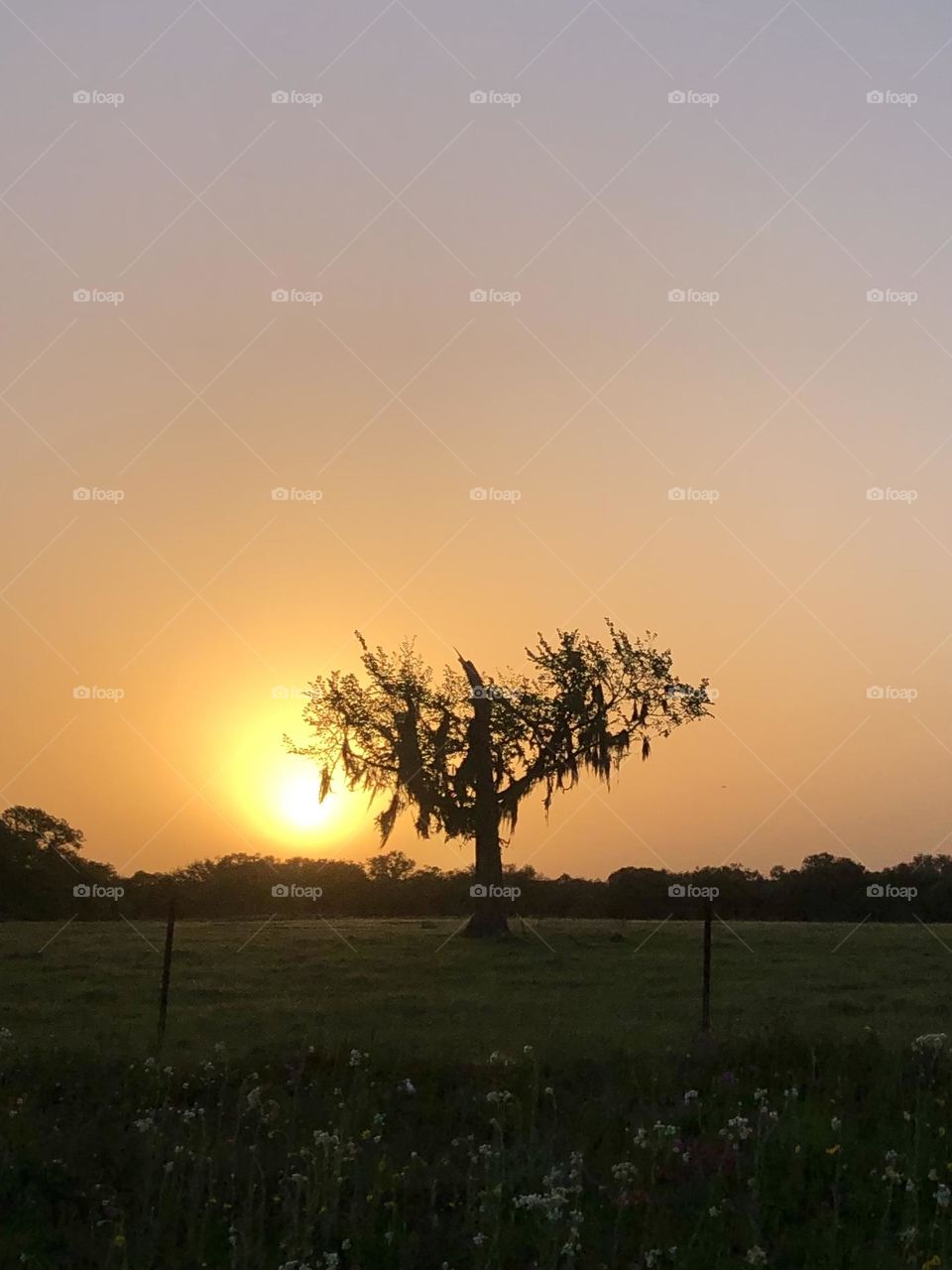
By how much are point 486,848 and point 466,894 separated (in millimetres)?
18785

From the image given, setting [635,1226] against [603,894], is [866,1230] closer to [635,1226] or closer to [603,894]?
[635,1226]

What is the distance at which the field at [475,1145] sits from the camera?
9773 mm

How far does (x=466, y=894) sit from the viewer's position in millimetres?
60531

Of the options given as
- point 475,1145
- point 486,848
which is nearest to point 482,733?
point 486,848

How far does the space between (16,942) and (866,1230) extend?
3201 centimetres

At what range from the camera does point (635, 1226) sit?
10203 millimetres

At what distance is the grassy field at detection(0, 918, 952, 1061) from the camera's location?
1916 centimetres

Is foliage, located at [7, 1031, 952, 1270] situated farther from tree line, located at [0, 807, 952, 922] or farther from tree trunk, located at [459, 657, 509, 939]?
tree line, located at [0, 807, 952, 922]

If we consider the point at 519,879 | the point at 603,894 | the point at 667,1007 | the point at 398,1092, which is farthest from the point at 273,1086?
the point at 519,879

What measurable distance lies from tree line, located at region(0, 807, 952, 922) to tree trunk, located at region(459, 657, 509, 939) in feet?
30.8

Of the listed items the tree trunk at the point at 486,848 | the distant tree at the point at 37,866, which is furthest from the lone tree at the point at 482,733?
the distant tree at the point at 37,866

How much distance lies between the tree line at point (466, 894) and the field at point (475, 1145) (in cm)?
3665

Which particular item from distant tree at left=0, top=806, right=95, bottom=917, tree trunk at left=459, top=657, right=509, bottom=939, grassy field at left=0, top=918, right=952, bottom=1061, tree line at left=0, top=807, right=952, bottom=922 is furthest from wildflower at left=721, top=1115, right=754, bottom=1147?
distant tree at left=0, top=806, right=95, bottom=917

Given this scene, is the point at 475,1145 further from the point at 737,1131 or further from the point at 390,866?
the point at 390,866
